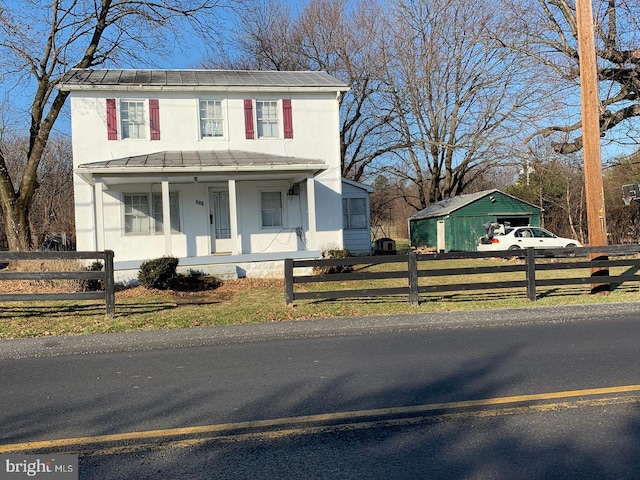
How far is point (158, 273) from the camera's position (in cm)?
1336

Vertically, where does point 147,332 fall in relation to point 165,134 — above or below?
below

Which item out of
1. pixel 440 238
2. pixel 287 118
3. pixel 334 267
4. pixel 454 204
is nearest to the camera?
pixel 334 267

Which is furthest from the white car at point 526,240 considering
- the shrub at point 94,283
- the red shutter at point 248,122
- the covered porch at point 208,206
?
the shrub at point 94,283

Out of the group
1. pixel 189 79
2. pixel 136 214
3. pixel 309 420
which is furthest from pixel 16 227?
pixel 309 420

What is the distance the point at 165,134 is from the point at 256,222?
4.48m

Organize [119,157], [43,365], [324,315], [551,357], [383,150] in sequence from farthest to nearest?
[383,150] → [119,157] → [324,315] → [43,365] → [551,357]

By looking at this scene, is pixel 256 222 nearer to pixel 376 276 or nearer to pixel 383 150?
pixel 376 276

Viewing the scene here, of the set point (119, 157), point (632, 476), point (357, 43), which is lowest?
point (632, 476)

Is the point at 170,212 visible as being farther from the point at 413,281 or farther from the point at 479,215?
the point at 479,215

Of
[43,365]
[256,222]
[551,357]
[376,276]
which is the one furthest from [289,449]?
[256,222]

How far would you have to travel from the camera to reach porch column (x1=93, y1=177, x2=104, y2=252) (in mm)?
15442

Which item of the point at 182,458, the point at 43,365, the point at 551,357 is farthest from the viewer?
the point at 43,365

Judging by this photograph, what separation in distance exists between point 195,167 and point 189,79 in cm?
506

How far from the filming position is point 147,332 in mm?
8430
